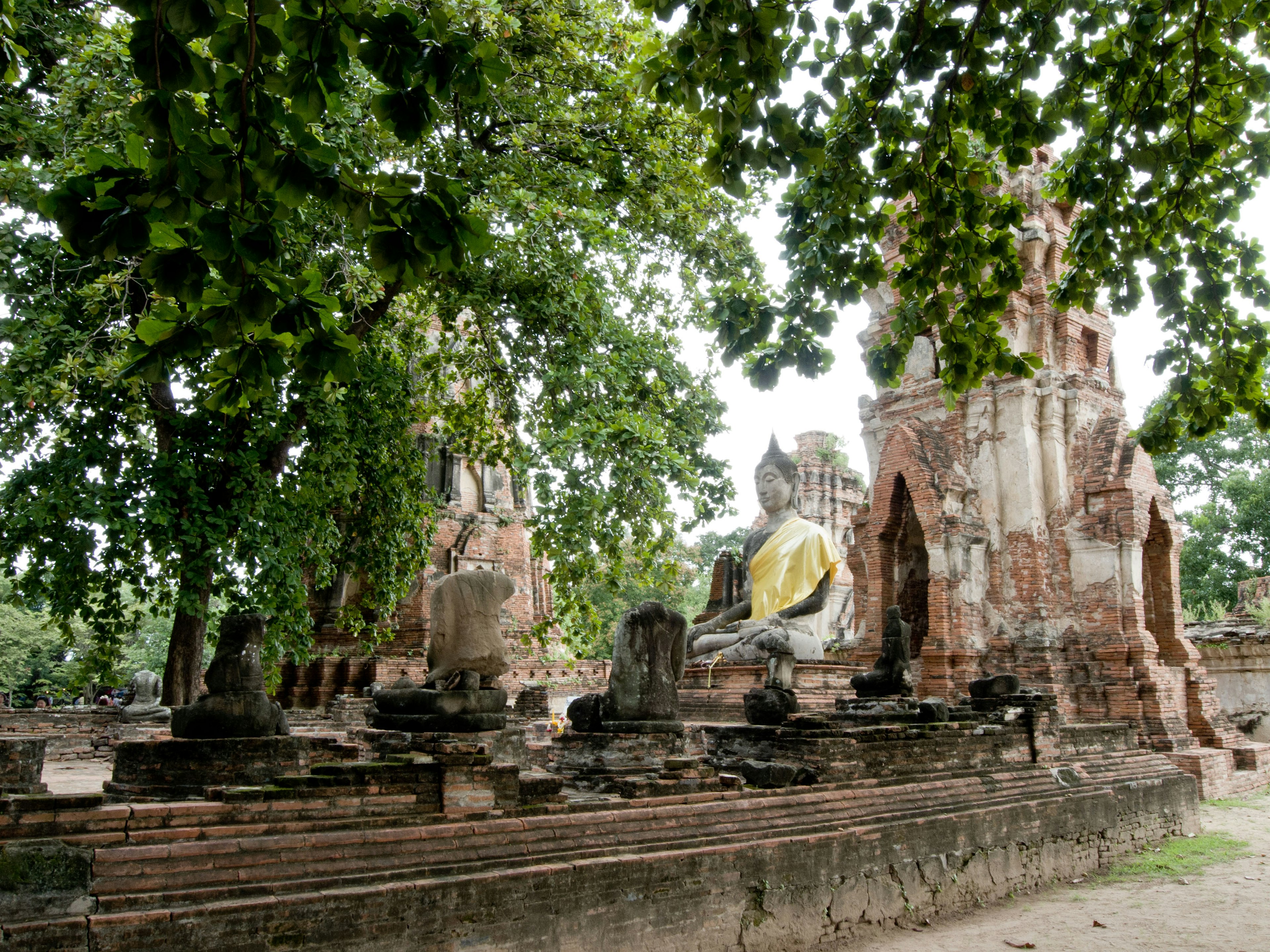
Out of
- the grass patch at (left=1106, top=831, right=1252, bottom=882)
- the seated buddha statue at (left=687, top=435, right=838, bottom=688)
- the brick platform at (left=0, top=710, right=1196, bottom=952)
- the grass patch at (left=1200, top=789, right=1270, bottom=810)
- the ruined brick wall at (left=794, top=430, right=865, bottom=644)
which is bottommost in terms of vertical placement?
the grass patch at (left=1106, top=831, right=1252, bottom=882)

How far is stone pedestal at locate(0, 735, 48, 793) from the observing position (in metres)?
5.03

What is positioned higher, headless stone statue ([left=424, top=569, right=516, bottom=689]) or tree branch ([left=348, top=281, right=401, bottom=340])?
tree branch ([left=348, top=281, right=401, bottom=340])

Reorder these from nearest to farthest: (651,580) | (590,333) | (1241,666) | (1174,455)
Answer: (651,580)
(590,333)
(1241,666)
(1174,455)

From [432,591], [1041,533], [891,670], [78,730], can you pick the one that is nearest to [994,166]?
[891,670]

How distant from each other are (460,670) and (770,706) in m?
2.24

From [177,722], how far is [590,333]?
5.13 m

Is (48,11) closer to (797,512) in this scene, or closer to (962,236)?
(962,236)

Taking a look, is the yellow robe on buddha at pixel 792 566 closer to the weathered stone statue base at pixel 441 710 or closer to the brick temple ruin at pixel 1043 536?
the brick temple ruin at pixel 1043 536

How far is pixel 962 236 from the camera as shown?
6184mm

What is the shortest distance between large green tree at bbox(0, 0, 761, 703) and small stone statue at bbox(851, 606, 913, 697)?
6.85 ft

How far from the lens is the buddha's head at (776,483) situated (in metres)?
10.3

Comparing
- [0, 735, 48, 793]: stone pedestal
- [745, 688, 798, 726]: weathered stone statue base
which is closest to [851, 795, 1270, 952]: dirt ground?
[745, 688, 798, 726]: weathered stone statue base

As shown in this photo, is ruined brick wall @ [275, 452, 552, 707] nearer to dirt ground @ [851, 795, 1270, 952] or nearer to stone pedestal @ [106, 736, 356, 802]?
stone pedestal @ [106, 736, 356, 802]

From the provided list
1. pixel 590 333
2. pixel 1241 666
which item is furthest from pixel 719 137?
pixel 1241 666
